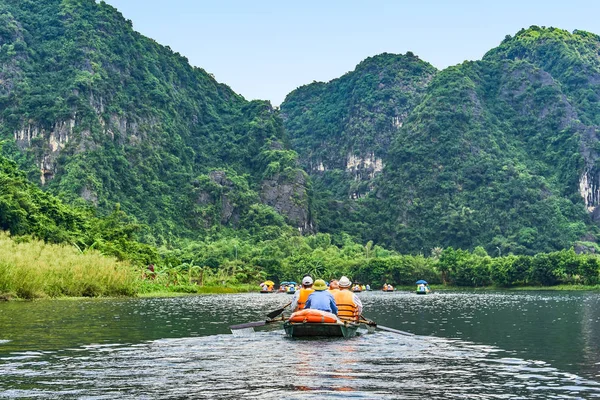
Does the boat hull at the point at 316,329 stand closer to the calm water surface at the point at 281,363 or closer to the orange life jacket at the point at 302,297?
the calm water surface at the point at 281,363

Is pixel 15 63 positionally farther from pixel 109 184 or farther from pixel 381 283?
pixel 381 283

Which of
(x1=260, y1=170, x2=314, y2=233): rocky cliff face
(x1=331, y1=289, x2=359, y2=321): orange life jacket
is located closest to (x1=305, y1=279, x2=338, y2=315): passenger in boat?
(x1=331, y1=289, x2=359, y2=321): orange life jacket

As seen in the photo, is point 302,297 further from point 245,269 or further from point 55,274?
point 245,269

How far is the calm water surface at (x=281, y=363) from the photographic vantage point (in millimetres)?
13398

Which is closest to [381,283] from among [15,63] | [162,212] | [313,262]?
[313,262]

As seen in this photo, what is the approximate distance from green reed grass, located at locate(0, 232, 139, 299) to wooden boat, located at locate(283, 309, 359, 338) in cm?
2646

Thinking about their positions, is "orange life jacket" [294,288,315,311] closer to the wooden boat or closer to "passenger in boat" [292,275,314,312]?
"passenger in boat" [292,275,314,312]

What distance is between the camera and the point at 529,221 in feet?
626

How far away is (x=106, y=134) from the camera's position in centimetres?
17025

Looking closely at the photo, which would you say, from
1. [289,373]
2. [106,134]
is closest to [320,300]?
[289,373]

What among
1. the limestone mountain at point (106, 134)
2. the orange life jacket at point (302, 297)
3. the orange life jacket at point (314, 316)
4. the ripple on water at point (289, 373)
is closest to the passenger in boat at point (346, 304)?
the orange life jacket at point (302, 297)

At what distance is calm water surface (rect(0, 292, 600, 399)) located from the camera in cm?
1340

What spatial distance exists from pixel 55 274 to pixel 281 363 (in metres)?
35.5

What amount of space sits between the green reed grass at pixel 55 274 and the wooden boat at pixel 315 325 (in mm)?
26455
